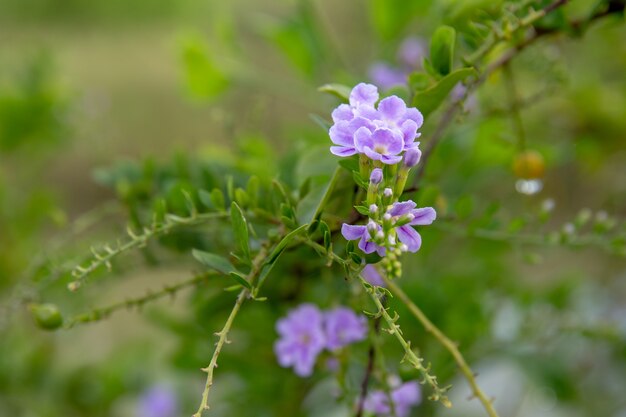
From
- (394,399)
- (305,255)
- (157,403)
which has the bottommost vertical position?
(157,403)

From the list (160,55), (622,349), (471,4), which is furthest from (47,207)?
(160,55)

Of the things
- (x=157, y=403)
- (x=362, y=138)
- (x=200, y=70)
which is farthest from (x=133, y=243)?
(x=157, y=403)

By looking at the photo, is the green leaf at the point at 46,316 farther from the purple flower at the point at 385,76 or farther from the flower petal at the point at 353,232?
the purple flower at the point at 385,76

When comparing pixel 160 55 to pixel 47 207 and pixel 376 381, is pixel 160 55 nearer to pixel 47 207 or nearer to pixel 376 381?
pixel 47 207

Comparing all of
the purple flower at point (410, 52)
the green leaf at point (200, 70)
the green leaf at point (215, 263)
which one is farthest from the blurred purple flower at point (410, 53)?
the green leaf at point (215, 263)

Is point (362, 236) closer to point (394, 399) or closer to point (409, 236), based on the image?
point (409, 236)
